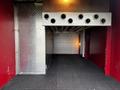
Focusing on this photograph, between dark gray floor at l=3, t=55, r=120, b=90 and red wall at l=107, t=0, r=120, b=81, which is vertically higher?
red wall at l=107, t=0, r=120, b=81

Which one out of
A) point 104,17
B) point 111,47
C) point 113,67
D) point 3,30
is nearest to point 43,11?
point 3,30

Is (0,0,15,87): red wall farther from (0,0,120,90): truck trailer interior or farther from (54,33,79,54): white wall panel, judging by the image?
(54,33,79,54): white wall panel

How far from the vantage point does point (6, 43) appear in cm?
373

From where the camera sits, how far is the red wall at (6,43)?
3.46 metres

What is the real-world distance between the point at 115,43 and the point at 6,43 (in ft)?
10.2

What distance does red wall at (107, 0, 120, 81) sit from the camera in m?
3.93

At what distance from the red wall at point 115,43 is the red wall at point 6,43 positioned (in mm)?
3040

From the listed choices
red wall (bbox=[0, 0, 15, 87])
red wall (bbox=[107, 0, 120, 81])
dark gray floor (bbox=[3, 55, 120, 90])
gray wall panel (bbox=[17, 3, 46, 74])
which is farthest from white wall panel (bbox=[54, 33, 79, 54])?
red wall (bbox=[0, 0, 15, 87])

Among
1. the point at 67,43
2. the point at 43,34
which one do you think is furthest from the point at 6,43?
the point at 67,43

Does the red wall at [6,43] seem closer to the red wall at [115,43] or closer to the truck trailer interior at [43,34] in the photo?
the truck trailer interior at [43,34]

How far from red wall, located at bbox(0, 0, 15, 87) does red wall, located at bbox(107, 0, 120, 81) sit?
304 cm

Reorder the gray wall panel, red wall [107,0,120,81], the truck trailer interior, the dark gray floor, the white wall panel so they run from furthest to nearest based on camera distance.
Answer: the white wall panel → the gray wall panel → red wall [107,0,120,81] → the truck trailer interior → the dark gray floor

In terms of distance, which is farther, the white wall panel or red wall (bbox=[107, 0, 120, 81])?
the white wall panel

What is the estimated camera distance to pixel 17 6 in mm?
4465
